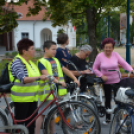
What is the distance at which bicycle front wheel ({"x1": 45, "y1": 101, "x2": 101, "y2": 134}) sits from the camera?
11.4 ft

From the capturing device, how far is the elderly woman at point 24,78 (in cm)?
324

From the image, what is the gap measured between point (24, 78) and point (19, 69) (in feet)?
0.43

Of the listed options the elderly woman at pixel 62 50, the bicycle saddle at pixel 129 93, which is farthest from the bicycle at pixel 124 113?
the elderly woman at pixel 62 50

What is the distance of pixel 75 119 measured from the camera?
361 cm

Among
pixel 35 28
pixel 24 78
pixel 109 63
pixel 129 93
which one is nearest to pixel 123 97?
pixel 129 93

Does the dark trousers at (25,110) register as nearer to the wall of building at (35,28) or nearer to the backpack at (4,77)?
the backpack at (4,77)

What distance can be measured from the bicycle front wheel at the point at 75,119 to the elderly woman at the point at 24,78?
0.35m

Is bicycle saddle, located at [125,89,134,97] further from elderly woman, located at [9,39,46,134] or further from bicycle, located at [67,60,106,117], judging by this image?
bicycle, located at [67,60,106,117]

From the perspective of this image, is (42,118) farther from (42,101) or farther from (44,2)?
(44,2)

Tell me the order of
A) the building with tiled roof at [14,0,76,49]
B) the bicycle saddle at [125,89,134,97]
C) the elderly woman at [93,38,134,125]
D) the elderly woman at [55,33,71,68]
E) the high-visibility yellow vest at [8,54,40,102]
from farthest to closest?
the building with tiled roof at [14,0,76,49] < the elderly woman at [55,33,71,68] < the elderly woman at [93,38,134,125] < the high-visibility yellow vest at [8,54,40,102] < the bicycle saddle at [125,89,134,97]

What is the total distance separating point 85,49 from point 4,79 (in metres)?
1.61

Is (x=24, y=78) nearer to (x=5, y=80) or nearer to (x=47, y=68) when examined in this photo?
(x=5, y=80)

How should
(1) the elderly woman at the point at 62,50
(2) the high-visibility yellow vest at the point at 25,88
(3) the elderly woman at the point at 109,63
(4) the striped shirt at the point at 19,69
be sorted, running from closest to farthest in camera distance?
1. (4) the striped shirt at the point at 19,69
2. (2) the high-visibility yellow vest at the point at 25,88
3. (3) the elderly woman at the point at 109,63
4. (1) the elderly woman at the point at 62,50

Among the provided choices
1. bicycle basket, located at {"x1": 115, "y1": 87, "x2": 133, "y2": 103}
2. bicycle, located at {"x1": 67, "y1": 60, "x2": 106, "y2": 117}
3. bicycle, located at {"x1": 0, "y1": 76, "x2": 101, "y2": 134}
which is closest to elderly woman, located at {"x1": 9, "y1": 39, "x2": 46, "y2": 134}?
bicycle, located at {"x1": 0, "y1": 76, "x2": 101, "y2": 134}
